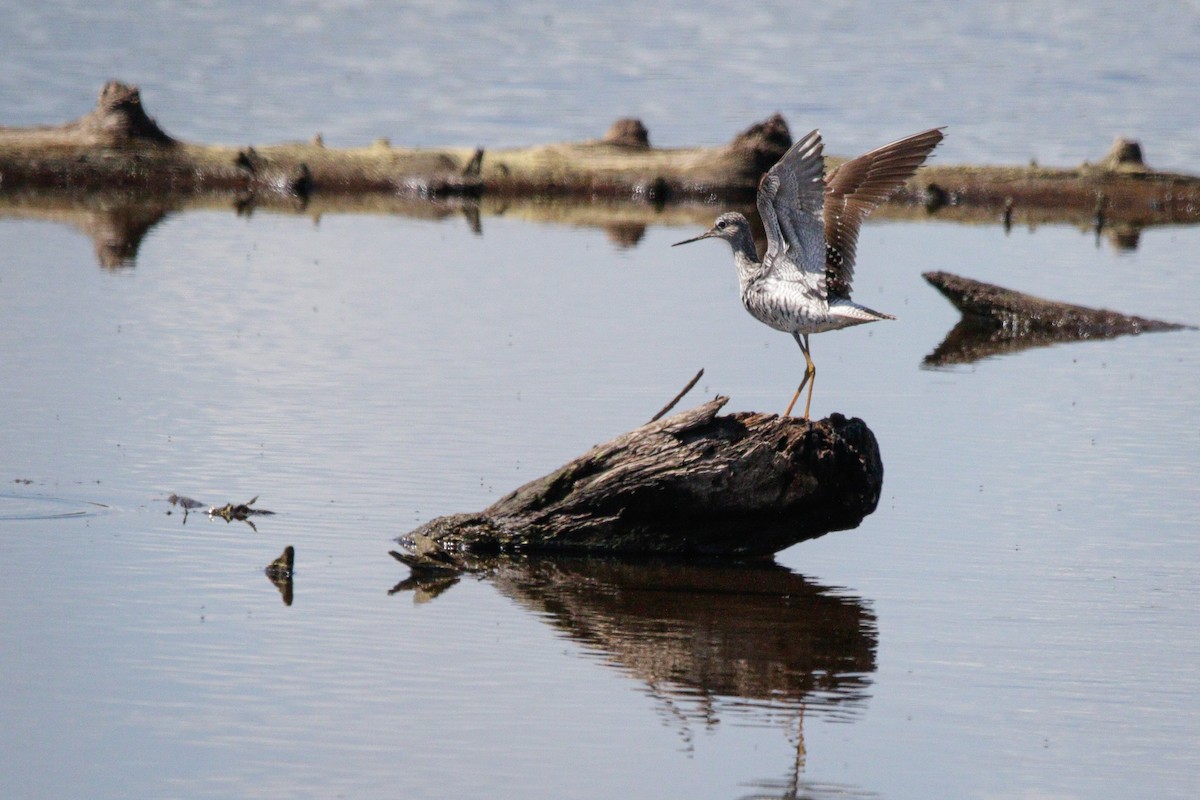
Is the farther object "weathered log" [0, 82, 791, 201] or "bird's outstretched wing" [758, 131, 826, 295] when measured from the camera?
"weathered log" [0, 82, 791, 201]

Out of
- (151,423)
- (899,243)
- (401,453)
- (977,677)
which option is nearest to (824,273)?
(977,677)

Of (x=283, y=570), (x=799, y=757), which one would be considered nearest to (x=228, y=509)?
(x=283, y=570)

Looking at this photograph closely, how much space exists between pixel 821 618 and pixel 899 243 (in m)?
17.3

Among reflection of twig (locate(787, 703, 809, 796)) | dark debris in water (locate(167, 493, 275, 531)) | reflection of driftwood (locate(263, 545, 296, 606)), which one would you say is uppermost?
dark debris in water (locate(167, 493, 275, 531))

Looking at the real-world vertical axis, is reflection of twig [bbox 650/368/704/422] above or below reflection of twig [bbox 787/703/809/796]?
above

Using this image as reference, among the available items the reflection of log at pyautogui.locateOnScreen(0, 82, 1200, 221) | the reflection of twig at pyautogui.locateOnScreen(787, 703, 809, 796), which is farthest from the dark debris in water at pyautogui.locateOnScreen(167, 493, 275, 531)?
the reflection of log at pyautogui.locateOnScreen(0, 82, 1200, 221)

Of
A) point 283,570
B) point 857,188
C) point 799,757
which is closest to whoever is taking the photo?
point 799,757

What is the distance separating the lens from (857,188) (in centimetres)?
1088

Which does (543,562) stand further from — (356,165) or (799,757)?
(356,165)

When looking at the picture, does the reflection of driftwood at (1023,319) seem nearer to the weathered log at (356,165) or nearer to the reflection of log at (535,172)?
the reflection of log at (535,172)

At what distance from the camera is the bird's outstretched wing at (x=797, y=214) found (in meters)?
10.2

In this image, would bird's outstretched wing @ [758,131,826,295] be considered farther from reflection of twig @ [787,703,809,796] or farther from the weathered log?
the weathered log

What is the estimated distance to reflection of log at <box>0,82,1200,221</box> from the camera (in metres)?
29.1

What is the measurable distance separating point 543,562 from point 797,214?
8.26ft
